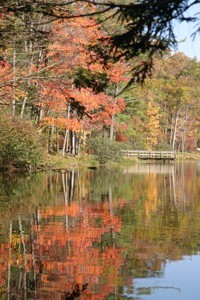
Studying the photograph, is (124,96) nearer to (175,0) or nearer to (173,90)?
(173,90)

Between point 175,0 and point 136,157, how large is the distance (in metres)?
48.2

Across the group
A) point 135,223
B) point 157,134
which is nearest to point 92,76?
point 135,223

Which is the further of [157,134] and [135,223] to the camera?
[157,134]

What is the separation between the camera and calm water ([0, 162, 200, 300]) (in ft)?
24.3

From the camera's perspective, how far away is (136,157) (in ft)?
177

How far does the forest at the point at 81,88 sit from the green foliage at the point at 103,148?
85 mm

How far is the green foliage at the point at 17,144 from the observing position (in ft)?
88.6

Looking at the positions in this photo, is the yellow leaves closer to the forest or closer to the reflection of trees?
the forest

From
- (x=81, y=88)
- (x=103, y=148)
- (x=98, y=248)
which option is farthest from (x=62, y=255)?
(x=103, y=148)

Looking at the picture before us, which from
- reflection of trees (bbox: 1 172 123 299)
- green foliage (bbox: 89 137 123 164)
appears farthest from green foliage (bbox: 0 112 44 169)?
green foliage (bbox: 89 137 123 164)

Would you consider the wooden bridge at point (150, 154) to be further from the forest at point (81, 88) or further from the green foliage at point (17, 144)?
the green foliage at point (17, 144)

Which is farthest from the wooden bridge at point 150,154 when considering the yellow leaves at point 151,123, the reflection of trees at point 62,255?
the reflection of trees at point 62,255

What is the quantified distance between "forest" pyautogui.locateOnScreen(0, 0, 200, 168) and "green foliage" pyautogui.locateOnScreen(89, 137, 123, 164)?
85 mm

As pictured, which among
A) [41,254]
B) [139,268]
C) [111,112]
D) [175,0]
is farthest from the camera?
[111,112]
